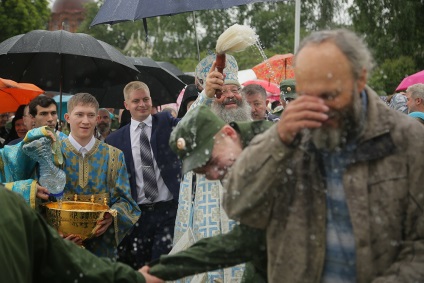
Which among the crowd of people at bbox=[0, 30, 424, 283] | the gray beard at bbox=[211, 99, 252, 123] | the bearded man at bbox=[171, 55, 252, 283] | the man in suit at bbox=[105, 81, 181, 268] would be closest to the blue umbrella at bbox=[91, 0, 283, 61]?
the man in suit at bbox=[105, 81, 181, 268]

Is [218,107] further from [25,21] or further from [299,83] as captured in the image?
[25,21]

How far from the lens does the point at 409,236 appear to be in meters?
2.92

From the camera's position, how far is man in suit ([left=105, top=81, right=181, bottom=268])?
7.71 metres

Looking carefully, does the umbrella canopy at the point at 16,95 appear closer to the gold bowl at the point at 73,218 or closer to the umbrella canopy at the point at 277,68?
the umbrella canopy at the point at 277,68

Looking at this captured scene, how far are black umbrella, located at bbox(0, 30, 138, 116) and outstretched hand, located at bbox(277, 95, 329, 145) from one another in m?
5.91

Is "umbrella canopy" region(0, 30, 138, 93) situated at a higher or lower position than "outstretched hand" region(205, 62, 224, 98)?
higher

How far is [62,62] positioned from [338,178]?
6423 mm

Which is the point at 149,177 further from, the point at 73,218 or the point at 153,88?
the point at 153,88

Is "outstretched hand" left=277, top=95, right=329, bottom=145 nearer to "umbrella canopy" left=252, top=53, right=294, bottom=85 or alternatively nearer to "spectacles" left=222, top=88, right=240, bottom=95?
"spectacles" left=222, top=88, right=240, bottom=95

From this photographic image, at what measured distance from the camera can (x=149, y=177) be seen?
7.71 m

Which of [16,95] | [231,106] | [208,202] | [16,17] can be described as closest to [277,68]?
[16,95]

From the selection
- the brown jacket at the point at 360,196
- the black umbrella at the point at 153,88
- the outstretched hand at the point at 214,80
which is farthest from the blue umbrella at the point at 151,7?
the brown jacket at the point at 360,196

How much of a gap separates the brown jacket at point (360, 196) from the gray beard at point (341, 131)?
0.06 metres

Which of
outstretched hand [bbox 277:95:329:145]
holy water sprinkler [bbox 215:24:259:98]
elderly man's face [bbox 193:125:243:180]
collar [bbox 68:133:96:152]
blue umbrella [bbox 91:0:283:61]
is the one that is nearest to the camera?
outstretched hand [bbox 277:95:329:145]
